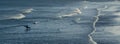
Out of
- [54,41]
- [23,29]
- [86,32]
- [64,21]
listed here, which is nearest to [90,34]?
[86,32]

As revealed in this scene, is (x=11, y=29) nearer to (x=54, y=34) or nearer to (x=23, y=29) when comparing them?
(x=23, y=29)

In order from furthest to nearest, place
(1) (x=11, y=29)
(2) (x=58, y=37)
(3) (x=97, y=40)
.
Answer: (1) (x=11, y=29) < (2) (x=58, y=37) < (3) (x=97, y=40)

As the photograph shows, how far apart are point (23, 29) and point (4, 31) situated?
285 cm

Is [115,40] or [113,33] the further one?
[113,33]

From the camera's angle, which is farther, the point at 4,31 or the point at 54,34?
the point at 4,31

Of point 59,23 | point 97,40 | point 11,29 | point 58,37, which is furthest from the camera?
point 59,23

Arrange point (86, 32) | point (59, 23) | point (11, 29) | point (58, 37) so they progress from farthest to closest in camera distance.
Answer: point (59, 23) → point (11, 29) → point (86, 32) → point (58, 37)

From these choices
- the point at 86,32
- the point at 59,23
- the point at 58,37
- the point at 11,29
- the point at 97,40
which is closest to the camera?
the point at 97,40

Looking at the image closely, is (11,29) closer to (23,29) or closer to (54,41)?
(23,29)

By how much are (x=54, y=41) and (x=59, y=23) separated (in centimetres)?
1668

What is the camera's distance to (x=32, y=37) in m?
46.0

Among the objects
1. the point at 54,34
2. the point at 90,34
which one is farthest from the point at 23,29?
the point at 90,34

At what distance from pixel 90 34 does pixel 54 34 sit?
4343 millimetres

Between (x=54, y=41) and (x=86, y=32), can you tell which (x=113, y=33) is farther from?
(x=54, y=41)
